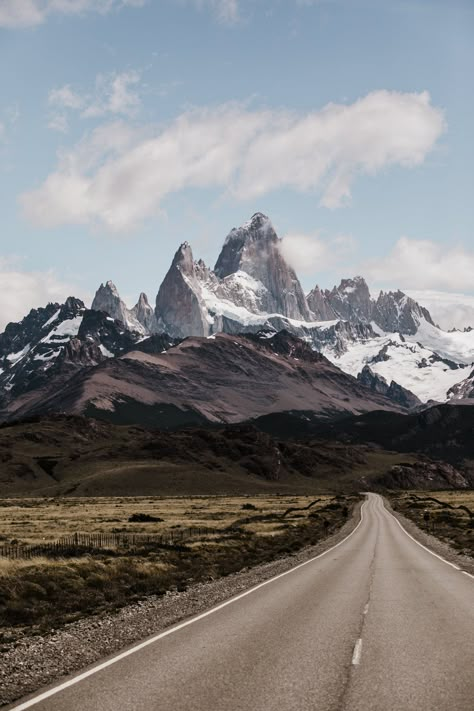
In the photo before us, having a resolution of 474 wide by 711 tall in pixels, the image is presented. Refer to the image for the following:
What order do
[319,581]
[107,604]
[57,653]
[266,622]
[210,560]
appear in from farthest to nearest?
[210,560] → [319,581] → [107,604] → [266,622] → [57,653]

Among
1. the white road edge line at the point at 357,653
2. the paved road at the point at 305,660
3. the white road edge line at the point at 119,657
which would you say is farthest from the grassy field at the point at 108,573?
the white road edge line at the point at 357,653

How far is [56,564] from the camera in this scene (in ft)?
114

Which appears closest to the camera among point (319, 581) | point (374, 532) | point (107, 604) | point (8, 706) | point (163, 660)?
point (8, 706)

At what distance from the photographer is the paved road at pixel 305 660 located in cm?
1300

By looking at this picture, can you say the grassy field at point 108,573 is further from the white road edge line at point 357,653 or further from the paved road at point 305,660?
the white road edge line at point 357,653

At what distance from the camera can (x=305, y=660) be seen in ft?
52.9

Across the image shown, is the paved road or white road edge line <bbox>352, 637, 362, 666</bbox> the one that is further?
white road edge line <bbox>352, 637, 362, 666</bbox>

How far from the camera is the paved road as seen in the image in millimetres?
13000

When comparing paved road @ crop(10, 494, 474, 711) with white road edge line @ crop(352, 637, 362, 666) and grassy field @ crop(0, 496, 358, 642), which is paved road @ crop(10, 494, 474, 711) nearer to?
white road edge line @ crop(352, 637, 362, 666)

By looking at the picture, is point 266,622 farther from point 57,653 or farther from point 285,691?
point 285,691

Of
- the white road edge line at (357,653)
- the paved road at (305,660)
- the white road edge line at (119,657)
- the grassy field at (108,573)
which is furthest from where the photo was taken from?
the grassy field at (108,573)

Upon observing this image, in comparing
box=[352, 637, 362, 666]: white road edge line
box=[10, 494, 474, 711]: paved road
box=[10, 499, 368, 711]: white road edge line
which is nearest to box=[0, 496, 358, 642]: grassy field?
box=[10, 499, 368, 711]: white road edge line

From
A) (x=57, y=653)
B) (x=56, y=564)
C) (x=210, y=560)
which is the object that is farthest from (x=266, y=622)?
(x=210, y=560)

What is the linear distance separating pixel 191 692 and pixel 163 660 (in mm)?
2994
